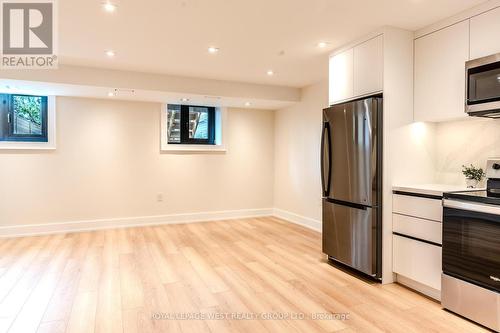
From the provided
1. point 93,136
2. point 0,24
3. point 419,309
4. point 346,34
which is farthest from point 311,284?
point 93,136

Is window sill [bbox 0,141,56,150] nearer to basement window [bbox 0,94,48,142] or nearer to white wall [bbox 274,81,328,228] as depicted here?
basement window [bbox 0,94,48,142]

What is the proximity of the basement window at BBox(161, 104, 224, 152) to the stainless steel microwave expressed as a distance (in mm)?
4157

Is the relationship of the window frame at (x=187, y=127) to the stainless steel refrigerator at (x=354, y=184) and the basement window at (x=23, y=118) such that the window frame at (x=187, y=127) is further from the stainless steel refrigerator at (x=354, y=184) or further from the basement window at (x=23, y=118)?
the stainless steel refrigerator at (x=354, y=184)

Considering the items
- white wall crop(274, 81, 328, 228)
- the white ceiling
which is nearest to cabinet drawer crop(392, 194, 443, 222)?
the white ceiling

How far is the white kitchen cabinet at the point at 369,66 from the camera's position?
296 centimetres

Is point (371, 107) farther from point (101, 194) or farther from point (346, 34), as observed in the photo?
point (101, 194)

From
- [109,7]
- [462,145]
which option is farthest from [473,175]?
[109,7]

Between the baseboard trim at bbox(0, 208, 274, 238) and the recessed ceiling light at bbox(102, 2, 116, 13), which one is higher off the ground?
the recessed ceiling light at bbox(102, 2, 116, 13)

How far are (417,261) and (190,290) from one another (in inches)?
79.1

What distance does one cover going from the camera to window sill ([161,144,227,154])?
561 cm

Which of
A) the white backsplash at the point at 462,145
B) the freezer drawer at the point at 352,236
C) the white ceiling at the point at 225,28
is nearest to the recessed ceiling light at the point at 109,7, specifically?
the white ceiling at the point at 225,28

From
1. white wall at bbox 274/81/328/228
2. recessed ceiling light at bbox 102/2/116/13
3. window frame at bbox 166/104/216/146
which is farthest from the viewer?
window frame at bbox 166/104/216/146

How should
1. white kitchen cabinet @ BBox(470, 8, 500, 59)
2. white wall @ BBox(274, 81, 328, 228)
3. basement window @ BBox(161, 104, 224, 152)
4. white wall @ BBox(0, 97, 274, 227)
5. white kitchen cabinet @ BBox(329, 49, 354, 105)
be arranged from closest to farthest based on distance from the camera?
white kitchen cabinet @ BBox(470, 8, 500, 59) → white kitchen cabinet @ BBox(329, 49, 354, 105) → white wall @ BBox(0, 97, 274, 227) → white wall @ BBox(274, 81, 328, 228) → basement window @ BBox(161, 104, 224, 152)

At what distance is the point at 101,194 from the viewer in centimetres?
519
